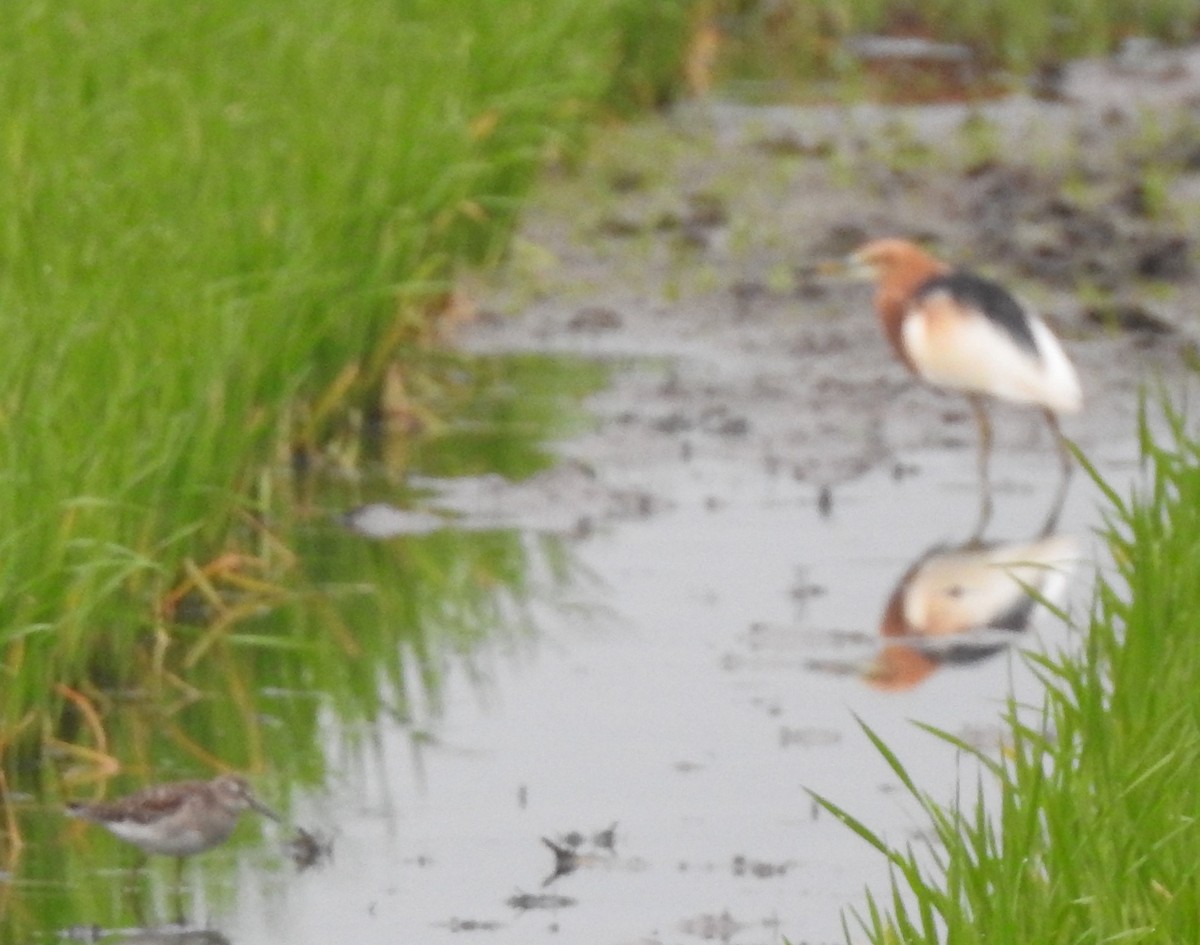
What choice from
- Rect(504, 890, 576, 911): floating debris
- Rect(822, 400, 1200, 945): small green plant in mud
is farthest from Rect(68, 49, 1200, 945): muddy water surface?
Rect(822, 400, 1200, 945): small green plant in mud

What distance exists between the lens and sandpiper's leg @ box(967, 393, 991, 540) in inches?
305

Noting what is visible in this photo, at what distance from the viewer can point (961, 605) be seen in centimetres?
691

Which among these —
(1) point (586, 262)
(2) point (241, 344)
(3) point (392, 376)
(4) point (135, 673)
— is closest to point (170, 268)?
(2) point (241, 344)

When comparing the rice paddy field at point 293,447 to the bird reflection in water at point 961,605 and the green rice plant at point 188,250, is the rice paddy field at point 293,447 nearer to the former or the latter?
the green rice plant at point 188,250

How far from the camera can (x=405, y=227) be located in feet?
26.1

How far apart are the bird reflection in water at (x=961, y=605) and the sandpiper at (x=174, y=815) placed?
184 cm

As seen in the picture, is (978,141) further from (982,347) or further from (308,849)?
(308,849)

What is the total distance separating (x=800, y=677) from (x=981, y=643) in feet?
1.66

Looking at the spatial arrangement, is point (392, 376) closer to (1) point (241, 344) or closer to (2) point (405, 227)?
(2) point (405, 227)

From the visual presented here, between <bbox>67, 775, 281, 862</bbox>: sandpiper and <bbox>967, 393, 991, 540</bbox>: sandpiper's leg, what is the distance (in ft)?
10.4

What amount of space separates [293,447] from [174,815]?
10.9 ft

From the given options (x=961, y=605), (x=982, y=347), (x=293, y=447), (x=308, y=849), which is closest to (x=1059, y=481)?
(x=982, y=347)

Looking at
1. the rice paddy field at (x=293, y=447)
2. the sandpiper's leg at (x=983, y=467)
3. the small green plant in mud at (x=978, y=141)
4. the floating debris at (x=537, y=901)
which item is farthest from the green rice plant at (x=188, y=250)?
the small green plant in mud at (x=978, y=141)

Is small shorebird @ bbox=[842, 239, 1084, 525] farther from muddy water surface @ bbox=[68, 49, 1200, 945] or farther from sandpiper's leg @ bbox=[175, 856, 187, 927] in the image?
sandpiper's leg @ bbox=[175, 856, 187, 927]
